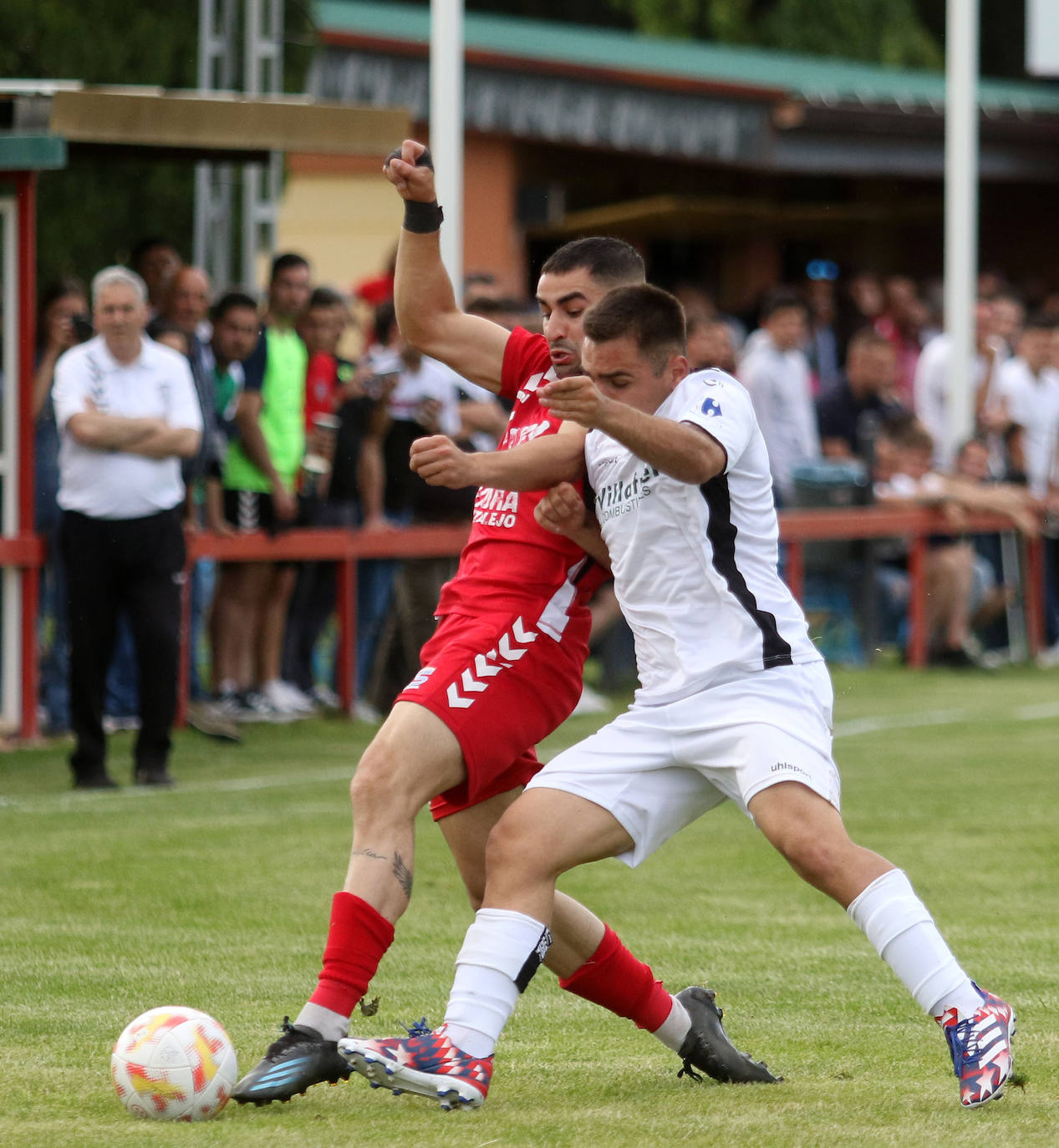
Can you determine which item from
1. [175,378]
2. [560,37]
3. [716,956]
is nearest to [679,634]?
[716,956]

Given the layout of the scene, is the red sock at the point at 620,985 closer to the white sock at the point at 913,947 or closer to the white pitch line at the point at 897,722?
the white sock at the point at 913,947

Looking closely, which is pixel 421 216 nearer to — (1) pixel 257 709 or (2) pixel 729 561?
(2) pixel 729 561

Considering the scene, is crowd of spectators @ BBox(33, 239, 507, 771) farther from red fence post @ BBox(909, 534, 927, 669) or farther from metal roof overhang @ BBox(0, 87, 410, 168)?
red fence post @ BBox(909, 534, 927, 669)

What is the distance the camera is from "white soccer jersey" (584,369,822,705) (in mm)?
4875

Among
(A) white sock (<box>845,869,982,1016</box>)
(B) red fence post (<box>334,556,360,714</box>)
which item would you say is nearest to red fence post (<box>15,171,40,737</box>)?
(B) red fence post (<box>334,556,360,714</box>)

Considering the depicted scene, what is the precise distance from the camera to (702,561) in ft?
16.0

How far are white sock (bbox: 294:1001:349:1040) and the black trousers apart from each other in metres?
5.15

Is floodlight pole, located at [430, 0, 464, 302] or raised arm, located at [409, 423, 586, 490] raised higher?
floodlight pole, located at [430, 0, 464, 302]

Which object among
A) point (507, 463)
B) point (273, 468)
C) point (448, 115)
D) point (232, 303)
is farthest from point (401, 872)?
point (448, 115)

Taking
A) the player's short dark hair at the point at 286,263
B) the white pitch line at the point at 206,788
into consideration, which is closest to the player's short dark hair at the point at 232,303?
the player's short dark hair at the point at 286,263

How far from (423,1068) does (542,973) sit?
191 cm

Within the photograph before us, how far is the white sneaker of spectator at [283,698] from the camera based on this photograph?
12.2 meters

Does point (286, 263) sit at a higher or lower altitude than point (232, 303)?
higher

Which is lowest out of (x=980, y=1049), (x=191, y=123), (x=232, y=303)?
(x=980, y=1049)
